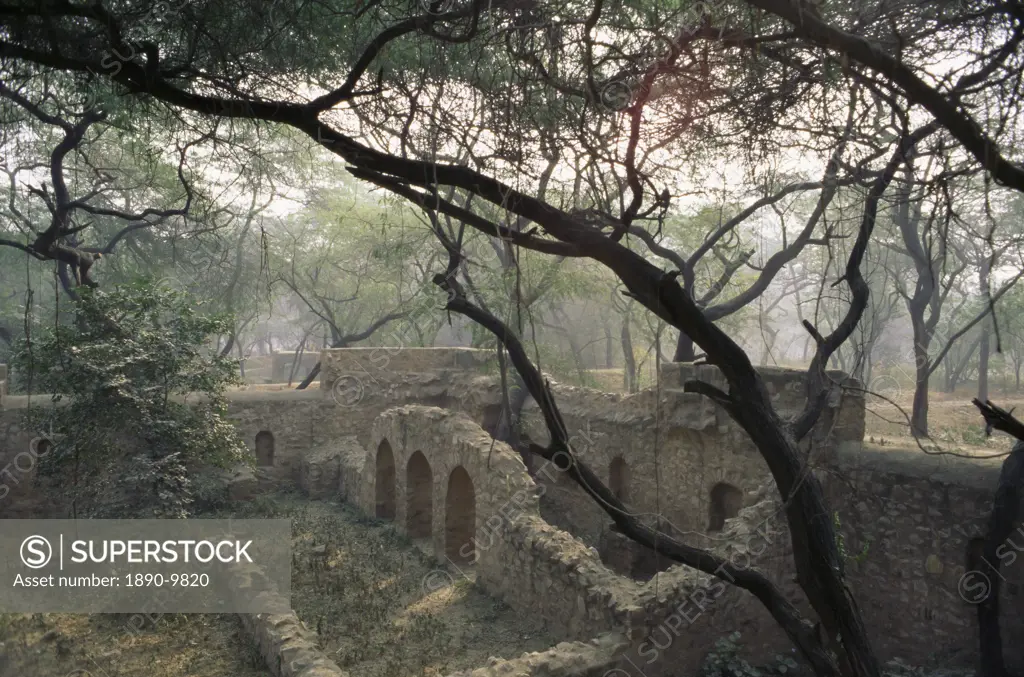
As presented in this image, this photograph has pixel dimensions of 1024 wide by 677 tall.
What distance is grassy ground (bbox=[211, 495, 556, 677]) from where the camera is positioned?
891cm

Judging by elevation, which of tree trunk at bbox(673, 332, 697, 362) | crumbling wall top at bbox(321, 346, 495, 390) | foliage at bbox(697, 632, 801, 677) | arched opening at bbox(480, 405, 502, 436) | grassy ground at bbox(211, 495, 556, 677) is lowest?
grassy ground at bbox(211, 495, 556, 677)

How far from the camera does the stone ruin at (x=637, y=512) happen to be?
7.85 m

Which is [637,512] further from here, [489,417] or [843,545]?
[489,417]

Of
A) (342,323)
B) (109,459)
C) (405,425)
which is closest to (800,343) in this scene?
(342,323)

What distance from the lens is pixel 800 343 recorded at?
77.9m

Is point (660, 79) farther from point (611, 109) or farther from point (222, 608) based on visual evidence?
point (222, 608)

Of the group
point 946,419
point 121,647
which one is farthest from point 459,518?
point 946,419

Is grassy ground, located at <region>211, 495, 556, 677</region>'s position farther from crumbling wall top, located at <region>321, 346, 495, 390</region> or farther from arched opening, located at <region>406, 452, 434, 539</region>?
crumbling wall top, located at <region>321, 346, 495, 390</region>

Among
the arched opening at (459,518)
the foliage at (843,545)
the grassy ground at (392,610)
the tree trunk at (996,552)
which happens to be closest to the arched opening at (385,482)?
the grassy ground at (392,610)

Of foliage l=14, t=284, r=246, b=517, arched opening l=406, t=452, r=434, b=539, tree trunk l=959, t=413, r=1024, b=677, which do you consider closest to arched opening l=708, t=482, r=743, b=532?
tree trunk l=959, t=413, r=1024, b=677

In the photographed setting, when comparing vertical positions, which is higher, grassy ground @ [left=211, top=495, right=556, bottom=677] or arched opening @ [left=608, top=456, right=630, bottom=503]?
arched opening @ [left=608, top=456, right=630, bottom=503]

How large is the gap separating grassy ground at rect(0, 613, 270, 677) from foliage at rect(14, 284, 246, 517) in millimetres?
1868

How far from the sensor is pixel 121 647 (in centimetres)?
921

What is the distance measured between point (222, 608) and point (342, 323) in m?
23.9
